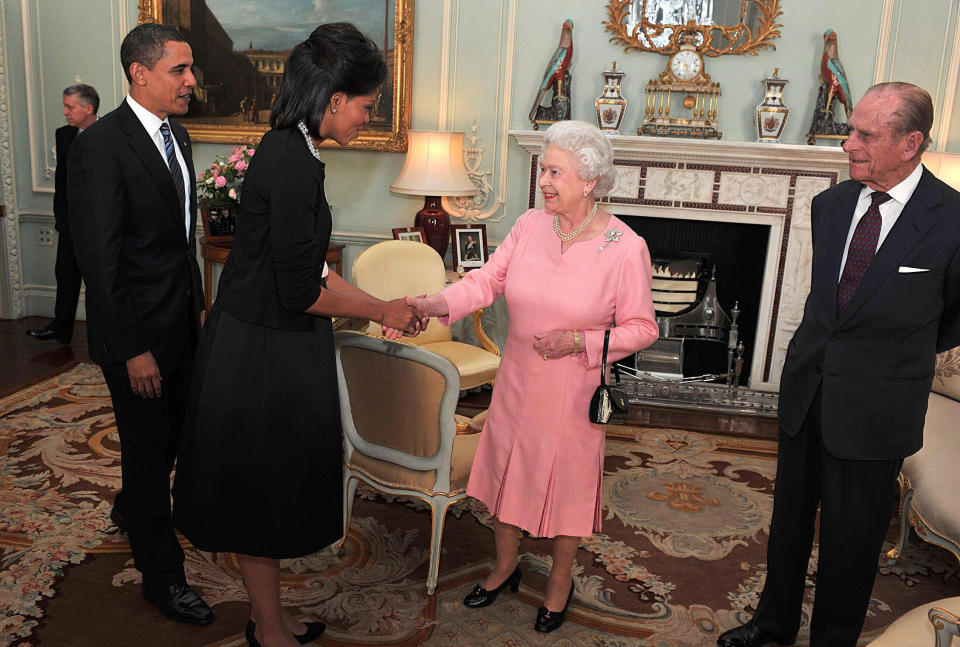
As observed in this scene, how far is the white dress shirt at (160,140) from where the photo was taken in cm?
241

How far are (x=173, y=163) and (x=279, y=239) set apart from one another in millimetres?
817

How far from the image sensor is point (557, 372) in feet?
7.95

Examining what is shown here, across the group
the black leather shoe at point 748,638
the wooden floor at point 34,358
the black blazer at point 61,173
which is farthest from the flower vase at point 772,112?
the black blazer at point 61,173

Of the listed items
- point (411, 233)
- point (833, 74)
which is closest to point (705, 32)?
point (833, 74)

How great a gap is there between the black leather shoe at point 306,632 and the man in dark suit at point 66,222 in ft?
12.1

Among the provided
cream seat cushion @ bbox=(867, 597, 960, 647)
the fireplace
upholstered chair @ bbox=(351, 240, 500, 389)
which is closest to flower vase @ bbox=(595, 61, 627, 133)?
the fireplace

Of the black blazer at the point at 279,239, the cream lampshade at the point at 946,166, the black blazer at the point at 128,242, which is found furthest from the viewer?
the cream lampshade at the point at 946,166

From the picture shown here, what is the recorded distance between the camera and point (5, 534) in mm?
3061

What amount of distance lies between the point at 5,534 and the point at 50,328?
9.79 feet

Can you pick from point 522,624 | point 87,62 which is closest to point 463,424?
point 522,624

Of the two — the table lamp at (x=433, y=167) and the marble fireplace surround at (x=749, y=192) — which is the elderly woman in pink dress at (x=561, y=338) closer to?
the table lamp at (x=433, y=167)

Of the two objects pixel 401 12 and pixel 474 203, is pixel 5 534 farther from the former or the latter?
pixel 401 12

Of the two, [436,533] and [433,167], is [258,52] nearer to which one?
[433,167]

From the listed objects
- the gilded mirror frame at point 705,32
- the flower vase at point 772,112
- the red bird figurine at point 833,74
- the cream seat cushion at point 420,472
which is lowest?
the cream seat cushion at point 420,472
